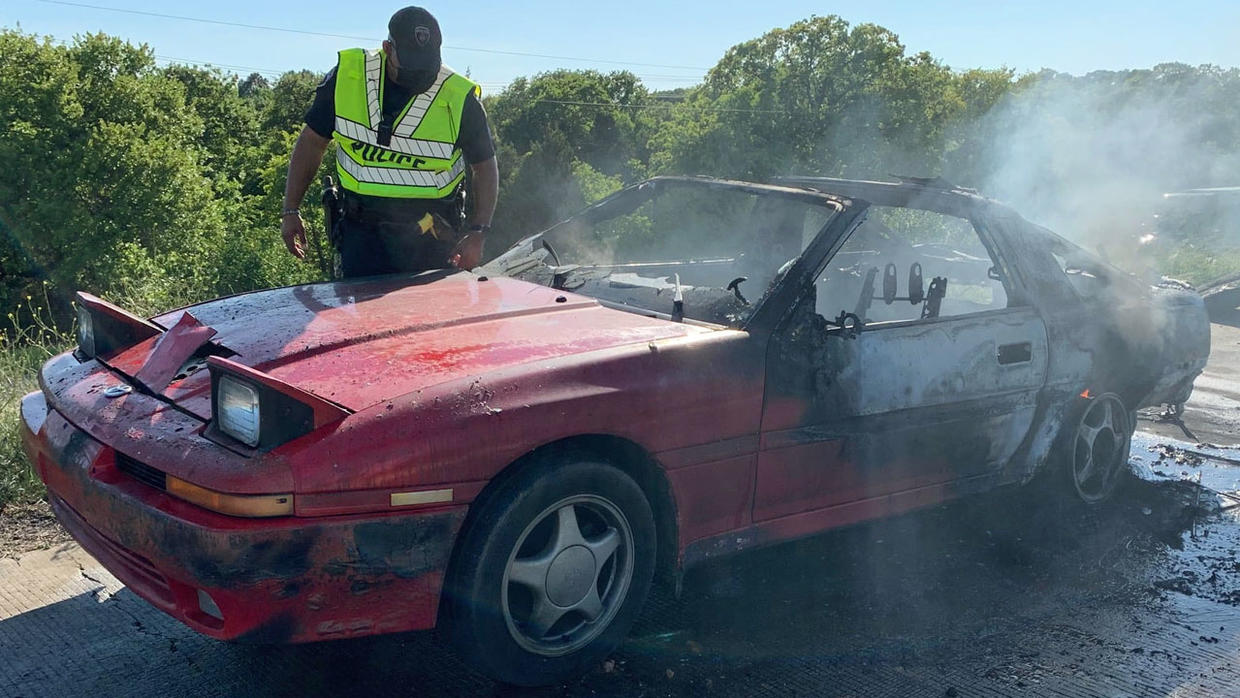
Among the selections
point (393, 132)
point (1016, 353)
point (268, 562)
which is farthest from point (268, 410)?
point (1016, 353)

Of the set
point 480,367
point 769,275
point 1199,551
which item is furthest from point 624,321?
point 1199,551

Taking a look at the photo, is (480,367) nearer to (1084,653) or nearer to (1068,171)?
(1084,653)

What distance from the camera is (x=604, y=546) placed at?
2787 mm

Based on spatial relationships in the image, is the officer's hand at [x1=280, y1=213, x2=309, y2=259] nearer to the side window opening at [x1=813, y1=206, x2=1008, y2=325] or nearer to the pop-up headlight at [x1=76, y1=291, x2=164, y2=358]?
the pop-up headlight at [x1=76, y1=291, x2=164, y2=358]

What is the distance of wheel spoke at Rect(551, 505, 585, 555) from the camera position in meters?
2.68

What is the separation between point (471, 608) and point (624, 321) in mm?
1126

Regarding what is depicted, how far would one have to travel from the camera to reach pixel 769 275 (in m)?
4.64

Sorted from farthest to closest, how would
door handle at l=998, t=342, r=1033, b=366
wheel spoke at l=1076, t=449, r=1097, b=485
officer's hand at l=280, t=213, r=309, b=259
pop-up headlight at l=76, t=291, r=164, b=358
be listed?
wheel spoke at l=1076, t=449, r=1097, b=485 → officer's hand at l=280, t=213, r=309, b=259 → door handle at l=998, t=342, r=1033, b=366 → pop-up headlight at l=76, t=291, r=164, b=358

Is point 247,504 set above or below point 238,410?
below

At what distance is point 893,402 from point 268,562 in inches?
85.7

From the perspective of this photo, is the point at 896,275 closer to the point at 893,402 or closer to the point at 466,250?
the point at 893,402

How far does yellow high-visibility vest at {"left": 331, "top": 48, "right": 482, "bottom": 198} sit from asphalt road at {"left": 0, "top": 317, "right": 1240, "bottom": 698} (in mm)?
1771

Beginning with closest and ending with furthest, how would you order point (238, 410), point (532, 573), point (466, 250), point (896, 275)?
point (238, 410) < point (532, 573) < point (466, 250) < point (896, 275)

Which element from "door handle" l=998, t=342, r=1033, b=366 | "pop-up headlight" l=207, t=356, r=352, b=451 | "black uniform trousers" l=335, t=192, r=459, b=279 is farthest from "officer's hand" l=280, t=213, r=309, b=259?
"door handle" l=998, t=342, r=1033, b=366
